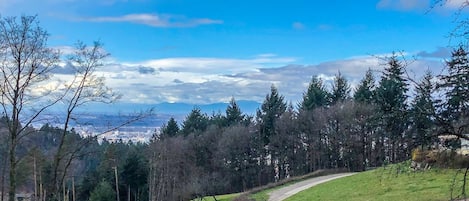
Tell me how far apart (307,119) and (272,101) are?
6.68 meters

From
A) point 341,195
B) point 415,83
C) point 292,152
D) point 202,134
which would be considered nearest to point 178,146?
point 202,134

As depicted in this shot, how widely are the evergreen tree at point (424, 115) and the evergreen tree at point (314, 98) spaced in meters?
44.8

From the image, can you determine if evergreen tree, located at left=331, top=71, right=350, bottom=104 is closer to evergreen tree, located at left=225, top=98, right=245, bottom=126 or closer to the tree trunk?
evergreen tree, located at left=225, top=98, right=245, bottom=126

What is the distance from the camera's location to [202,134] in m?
52.1

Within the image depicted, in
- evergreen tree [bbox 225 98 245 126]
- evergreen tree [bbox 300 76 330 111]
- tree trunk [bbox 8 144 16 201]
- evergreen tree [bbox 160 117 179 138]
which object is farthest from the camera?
evergreen tree [bbox 160 117 179 138]

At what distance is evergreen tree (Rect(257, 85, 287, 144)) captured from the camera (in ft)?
168

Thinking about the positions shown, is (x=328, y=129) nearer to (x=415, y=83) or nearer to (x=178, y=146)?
(x=178, y=146)

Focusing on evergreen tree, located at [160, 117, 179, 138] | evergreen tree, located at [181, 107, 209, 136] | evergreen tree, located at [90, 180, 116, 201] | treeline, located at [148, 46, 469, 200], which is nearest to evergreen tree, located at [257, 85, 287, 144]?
treeline, located at [148, 46, 469, 200]

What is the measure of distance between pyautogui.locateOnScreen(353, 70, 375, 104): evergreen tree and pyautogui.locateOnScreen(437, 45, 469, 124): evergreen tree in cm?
4012

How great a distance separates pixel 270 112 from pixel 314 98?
16.2 feet

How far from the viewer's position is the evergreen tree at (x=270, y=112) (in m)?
51.3

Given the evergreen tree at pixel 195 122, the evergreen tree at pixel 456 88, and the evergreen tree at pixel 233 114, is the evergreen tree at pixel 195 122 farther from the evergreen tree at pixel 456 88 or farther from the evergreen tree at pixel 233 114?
the evergreen tree at pixel 456 88

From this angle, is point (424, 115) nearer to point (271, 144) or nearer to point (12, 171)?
point (12, 171)

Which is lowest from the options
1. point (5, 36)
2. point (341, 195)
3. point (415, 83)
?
point (341, 195)
